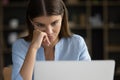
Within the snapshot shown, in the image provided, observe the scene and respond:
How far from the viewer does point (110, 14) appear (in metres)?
5.16

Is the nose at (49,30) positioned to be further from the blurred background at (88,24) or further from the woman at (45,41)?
the blurred background at (88,24)

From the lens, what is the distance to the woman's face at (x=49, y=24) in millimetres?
1610

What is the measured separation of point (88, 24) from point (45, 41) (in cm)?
337

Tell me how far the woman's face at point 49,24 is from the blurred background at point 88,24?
3262 mm

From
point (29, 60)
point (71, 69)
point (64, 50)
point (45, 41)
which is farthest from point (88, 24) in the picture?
point (71, 69)

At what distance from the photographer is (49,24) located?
1.61m

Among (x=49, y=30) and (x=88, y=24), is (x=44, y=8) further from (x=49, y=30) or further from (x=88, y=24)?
(x=88, y=24)

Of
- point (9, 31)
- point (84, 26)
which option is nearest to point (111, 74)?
point (84, 26)

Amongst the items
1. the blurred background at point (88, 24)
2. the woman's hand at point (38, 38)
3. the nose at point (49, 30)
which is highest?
the nose at point (49, 30)

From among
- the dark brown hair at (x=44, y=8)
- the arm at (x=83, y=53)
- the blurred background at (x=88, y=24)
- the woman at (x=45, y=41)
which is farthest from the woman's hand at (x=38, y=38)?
the blurred background at (x=88, y=24)

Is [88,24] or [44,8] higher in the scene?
[44,8]

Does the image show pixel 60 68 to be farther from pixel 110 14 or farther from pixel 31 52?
pixel 110 14

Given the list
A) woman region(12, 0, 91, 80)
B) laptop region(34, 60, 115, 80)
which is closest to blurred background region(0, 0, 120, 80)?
woman region(12, 0, 91, 80)

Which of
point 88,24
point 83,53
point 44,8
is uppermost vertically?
point 44,8
